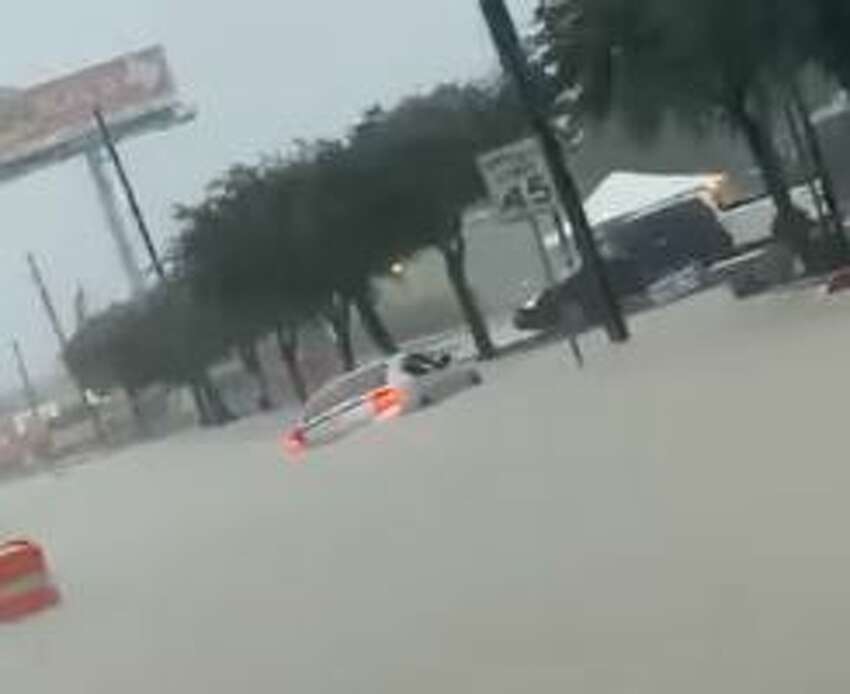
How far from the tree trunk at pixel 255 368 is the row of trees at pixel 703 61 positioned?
3586 centimetres

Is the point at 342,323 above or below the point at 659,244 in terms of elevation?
above

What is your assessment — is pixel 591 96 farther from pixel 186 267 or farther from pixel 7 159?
pixel 7 159

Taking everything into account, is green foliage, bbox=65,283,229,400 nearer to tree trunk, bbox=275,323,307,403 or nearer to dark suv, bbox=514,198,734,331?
tree trunk, bbox=275,323,307,403

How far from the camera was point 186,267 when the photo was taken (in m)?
73.8

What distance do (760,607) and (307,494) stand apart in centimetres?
1985

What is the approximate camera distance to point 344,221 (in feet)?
215

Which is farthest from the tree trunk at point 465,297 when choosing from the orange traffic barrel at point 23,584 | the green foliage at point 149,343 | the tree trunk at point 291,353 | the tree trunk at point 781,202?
the orange traffic barrel at point 23,584

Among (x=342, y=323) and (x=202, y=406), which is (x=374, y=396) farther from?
(x=202, y=406)

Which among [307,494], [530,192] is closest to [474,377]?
[530,192]

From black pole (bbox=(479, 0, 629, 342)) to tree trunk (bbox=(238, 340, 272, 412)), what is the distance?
3902 cm

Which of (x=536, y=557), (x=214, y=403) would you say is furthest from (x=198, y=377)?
(x=536, y=557)

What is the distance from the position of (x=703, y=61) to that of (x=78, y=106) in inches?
4846

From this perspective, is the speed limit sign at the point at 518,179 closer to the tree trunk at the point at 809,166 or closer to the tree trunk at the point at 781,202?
the tree trunk at the point at 781,202

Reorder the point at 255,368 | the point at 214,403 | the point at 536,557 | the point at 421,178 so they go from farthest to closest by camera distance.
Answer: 1. the point at 214,403
2. the point at 255,368
3. the point at 421,178
4. the point at 536,557
